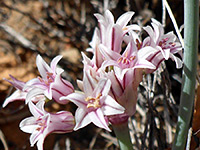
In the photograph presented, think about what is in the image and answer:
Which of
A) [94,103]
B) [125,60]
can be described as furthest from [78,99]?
[125,60]

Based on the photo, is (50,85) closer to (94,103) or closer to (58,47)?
(94,103)

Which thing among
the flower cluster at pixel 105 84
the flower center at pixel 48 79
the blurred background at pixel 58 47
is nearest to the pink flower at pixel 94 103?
the flower cluster at pixel 105 84

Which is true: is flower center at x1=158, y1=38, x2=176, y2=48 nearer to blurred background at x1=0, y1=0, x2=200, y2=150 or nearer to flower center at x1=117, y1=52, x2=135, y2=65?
flower center at x1=117, y1=52, x2=135, y2=65

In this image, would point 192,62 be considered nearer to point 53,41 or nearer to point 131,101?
point 131,101

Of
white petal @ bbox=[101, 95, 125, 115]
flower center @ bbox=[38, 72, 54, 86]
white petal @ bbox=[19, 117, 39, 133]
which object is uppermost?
flower center @ bbox=[38, 72, 54, 86]

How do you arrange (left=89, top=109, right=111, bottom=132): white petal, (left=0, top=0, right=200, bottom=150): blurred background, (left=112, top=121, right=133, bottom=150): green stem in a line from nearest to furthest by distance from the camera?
1. (left=89, top=109, right=111, bottom=132): white petal
2. (left=112, top=121, right=133, bottom=150): green stem
3. (left=0, top=0, right=200, bottom=150): blurred background

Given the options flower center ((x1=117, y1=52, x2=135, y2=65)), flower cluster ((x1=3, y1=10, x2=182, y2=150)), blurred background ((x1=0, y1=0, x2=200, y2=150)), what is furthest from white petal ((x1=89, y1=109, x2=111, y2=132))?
blurred background ((x1=0, y1=0, x2=200, y2=150))

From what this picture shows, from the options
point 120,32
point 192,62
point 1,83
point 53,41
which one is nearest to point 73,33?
point 53,41
